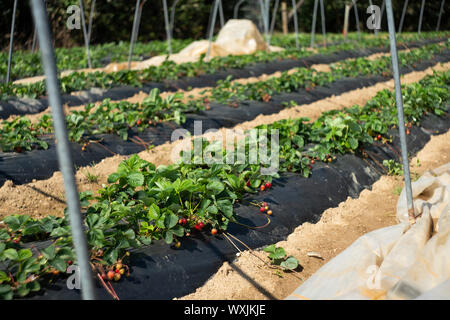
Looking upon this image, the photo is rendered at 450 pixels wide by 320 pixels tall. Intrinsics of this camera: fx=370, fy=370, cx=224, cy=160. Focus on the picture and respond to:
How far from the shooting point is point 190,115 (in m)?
5.39

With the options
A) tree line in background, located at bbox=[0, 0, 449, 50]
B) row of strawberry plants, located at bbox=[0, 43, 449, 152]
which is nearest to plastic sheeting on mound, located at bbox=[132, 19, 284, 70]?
row of strawberry plants, located at bbox=[0, 43, 449, 152]

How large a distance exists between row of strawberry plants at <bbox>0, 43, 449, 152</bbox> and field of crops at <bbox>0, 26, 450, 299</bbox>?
0.8 inches

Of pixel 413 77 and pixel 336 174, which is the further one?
pixel 413 77

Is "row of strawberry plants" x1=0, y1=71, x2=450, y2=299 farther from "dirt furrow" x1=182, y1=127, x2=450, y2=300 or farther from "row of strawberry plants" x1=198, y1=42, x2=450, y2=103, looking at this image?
"row of strawberry plants" x1=198, y1=42, x2=450, y2=103

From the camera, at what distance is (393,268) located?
1.89 meters

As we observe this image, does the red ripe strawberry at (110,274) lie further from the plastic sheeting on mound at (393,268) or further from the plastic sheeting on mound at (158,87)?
the plastic sheeting on mound at (158,87)

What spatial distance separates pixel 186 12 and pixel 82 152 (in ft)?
59.5

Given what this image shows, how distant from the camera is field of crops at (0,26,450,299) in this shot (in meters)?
2.18

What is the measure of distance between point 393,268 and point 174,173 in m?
1.65

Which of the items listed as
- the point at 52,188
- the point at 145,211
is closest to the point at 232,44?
the point at 52,188

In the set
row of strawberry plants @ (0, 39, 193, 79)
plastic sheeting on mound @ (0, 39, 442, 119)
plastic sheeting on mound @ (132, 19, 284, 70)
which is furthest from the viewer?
plastic sheeting on mound @ (132, 19, 284, 70)
